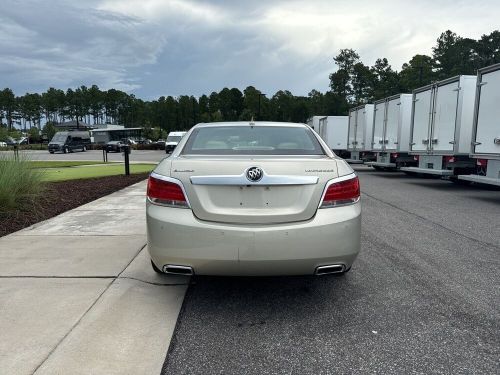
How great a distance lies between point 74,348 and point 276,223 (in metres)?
1.63

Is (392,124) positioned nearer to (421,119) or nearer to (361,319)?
(421,119)

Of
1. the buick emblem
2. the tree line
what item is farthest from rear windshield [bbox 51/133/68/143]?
the buick emblem

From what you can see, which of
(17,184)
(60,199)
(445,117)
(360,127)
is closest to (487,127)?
(445,117)

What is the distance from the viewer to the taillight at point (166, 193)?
11.1 ft

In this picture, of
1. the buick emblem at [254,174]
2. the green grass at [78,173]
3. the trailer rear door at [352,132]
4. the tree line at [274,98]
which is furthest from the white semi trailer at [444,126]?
the tree line at [274,98]

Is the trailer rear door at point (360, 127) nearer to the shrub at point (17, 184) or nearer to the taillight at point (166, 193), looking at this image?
the shrub at point (17, 184)

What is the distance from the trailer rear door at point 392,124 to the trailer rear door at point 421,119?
1626mm

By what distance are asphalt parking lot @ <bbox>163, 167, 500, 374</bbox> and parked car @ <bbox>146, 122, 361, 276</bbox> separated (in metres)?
0.45

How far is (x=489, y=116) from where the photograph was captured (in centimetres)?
996

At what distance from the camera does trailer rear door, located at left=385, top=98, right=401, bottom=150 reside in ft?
51.6

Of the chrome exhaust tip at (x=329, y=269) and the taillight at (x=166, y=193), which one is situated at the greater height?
the taillight at (x=166, y=193)

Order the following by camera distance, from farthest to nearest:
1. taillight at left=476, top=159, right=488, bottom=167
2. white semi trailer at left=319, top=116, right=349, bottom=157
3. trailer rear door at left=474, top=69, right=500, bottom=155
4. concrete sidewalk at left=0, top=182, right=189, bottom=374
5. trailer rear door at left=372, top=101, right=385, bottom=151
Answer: white semi trailer at left=319, top=116, right=349, bottom=157, trailer rear door at left=372, top=101, right=385, bottom=151, taillight at left=476, top=159, right=488, bottom=167, trailer rear door at left=474, top=69, right=500, bottom=155, concrete sidewalk at left=0, top=182, right=189, bottom=374

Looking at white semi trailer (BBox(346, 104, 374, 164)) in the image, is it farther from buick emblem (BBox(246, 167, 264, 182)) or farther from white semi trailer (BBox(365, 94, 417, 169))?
buick emblem (BBox(246, 167, 264, 182))

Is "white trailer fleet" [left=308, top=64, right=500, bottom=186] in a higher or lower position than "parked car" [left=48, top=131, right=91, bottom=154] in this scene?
higher
